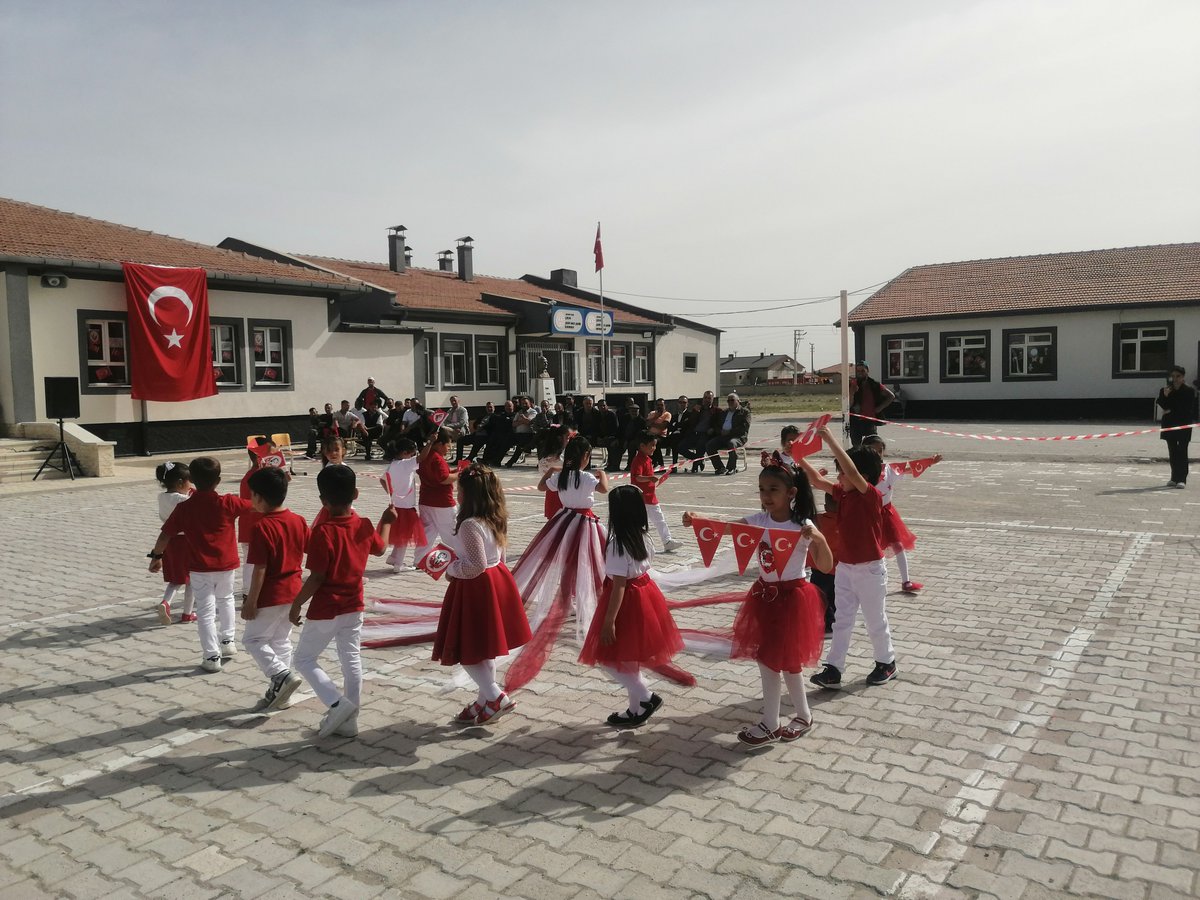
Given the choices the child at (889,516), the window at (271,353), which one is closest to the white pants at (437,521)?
the child at (889,516)

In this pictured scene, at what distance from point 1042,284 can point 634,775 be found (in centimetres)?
3777

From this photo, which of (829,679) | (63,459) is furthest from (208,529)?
(63,459)

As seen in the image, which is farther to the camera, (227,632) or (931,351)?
(931,351)

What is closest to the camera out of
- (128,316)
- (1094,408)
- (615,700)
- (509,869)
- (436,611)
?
(509,869)

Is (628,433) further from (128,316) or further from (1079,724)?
(1079,724)

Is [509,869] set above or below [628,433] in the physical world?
below

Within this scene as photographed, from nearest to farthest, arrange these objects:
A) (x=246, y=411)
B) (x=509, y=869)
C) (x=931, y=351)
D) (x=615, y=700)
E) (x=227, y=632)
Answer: (x=509, y=869)
(x=615, y=700)
(x=227, y=632)
(x=246, y=411)
(x=931, y=351)

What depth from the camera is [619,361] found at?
39219 millimetres

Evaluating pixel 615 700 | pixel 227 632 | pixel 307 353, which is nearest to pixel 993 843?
pixel 615 700

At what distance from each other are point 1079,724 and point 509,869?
3189mm

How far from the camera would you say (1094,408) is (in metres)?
34.0

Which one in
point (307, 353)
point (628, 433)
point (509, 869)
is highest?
point (307, 353)

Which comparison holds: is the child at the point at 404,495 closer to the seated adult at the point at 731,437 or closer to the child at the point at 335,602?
the child at the point at 335,602

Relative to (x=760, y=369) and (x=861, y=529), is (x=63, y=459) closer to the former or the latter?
(x=861, y=529)
